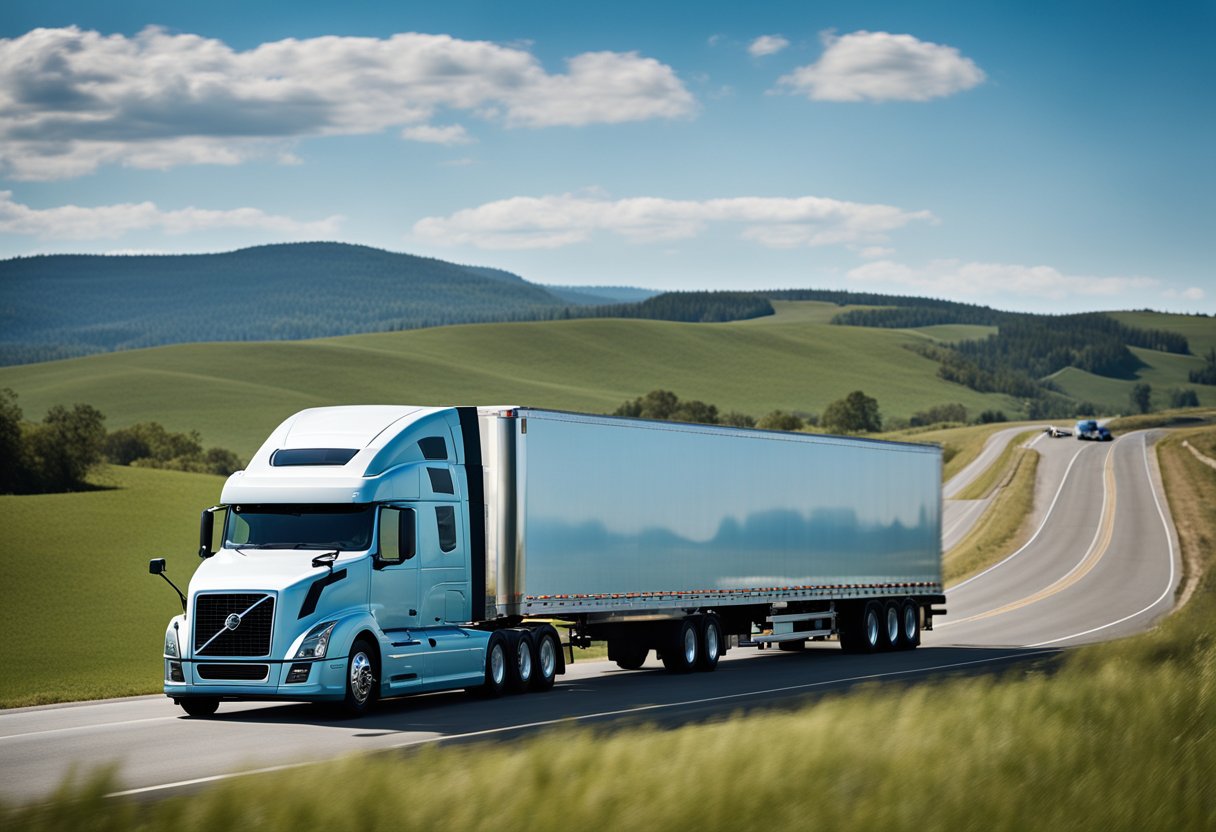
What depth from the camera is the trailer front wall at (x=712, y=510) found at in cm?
2330

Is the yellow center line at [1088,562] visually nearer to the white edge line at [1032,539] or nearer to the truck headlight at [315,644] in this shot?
the white edge line at [1032,539]

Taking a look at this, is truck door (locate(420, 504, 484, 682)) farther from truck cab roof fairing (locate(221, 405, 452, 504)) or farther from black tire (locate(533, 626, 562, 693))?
black tire (locate(533, 626, 562, 693))

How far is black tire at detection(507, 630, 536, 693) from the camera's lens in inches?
899

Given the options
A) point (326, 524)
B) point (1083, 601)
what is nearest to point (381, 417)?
point (326, 524)

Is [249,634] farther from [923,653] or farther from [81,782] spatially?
[923,653]

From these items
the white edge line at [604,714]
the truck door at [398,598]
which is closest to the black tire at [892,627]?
the white edge line at [604,714]

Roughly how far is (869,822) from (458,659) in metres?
14.7

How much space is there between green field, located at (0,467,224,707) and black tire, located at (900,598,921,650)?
15.7 metres

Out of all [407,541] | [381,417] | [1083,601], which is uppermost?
[381,417]

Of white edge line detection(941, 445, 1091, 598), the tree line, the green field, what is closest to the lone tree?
white edge line detection(941, 445, 1091, 598)

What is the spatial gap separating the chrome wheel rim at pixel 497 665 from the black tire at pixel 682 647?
4.80 meters

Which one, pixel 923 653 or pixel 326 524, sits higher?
pixel 326 524

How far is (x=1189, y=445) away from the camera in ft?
373

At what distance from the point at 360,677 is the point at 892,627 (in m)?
17.0
